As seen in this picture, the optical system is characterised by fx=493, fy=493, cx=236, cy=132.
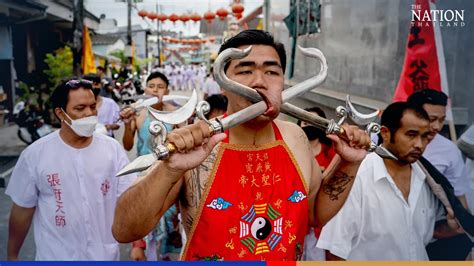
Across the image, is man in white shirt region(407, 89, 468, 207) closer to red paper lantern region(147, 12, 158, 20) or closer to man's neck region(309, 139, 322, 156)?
man's neck region(309, 139, 322, 156)

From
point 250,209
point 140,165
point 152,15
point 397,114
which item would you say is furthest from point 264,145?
point 152,15

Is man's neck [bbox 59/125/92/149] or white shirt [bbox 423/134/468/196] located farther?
white shirt [bbox 423/134/468/196]

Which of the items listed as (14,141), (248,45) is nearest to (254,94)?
(248,45)

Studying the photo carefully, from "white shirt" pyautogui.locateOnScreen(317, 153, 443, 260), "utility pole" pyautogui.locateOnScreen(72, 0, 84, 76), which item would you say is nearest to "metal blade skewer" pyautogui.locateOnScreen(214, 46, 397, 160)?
"white shirt" pyautogui.locateOnScreen(317, 153, 443, 260)

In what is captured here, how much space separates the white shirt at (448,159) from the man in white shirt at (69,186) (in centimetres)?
159

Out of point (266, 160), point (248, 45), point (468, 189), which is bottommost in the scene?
point (468, 189)

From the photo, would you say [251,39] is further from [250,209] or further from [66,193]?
[66,193]

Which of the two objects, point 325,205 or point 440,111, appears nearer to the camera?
point 325,205

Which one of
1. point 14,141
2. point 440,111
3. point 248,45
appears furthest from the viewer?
point 14,141

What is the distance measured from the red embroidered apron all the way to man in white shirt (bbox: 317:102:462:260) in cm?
73

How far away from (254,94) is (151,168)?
1.15 ft

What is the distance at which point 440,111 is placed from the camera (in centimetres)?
255

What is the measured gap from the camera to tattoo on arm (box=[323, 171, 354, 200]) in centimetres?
160

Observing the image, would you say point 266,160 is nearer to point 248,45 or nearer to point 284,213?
point 284,213
